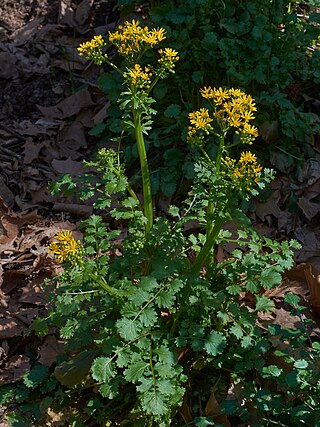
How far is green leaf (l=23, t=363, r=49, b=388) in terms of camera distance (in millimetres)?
3232

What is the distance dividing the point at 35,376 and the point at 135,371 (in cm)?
73

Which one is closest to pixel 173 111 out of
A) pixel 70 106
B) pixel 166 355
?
pixel 70 106

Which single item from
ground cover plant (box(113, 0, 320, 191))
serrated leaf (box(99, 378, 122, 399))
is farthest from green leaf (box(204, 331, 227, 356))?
ground cover plant (box(113, 0, 320, 191))

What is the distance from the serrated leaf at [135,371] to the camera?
2.71m

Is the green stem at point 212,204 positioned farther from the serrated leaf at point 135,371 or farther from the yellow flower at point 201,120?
the serrated leaf at point 135,371

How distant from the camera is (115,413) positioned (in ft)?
10.4

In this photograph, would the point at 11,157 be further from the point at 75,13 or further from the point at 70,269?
the point at 70,269

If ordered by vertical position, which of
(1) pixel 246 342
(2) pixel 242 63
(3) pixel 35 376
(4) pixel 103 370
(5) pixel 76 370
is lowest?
(3) pixel 35 376

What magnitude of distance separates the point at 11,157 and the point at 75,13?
4.50 ft

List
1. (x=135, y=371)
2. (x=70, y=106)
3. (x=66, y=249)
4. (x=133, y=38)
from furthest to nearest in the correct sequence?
1. (x=70, y=106)
2. (x=133, y=38)
3. (x=135, y=371)
4. (x=66, y=249)

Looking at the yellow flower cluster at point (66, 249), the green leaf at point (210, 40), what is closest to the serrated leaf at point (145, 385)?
the yellow flower cluster at point (66, 249)

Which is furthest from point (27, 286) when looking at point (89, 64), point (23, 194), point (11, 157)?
point (89, 64)

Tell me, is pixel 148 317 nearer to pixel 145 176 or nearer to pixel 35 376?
pixel 145 176

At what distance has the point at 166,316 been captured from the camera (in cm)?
327
